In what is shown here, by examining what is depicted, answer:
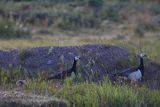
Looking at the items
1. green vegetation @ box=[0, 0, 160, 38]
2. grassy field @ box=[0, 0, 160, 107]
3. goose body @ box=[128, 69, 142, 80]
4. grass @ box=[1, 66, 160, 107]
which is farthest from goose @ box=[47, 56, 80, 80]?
green vegetation @ box=[0, 0, 160, 38]

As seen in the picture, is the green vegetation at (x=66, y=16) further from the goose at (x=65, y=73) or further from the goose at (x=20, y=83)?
the goose at (x=20, y=83)

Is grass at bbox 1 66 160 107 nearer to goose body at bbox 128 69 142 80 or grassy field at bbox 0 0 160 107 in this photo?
grassy field at bbox 0 0 160 107

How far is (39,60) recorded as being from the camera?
1162cm

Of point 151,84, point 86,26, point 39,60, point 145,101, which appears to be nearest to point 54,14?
point 86,26

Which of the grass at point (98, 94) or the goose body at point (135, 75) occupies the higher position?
the grass at point (98, 94)

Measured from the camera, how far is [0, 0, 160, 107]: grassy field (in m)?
9.06

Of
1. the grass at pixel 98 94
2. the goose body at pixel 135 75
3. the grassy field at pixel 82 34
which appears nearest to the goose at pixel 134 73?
the goose body at pixel 135 75

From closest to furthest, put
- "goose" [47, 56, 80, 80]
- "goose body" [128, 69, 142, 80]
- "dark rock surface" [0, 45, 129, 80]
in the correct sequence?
"goose" [47, 56, 80, 80], "goose body" [128, 69, 142, 80], "dark rock surface" [0, 45, 129, 80]

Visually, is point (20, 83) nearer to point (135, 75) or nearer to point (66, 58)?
point (66, 58)

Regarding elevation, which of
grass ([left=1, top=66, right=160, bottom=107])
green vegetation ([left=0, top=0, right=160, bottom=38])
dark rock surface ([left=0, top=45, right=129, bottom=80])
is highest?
grass ([left=1, top=66, right=160, bottom=107])

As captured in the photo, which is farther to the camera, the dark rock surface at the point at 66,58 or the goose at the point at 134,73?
the dark rock surface at the point at 66,58

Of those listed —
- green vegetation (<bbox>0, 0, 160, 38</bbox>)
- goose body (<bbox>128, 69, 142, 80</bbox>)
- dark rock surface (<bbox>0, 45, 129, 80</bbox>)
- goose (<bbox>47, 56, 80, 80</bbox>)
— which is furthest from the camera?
green vegetation (<bbox>0, 0, 160, 38</bbox>)

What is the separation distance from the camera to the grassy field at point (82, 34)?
9062 mm

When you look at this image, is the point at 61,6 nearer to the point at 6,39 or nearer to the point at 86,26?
the point at 86,26
